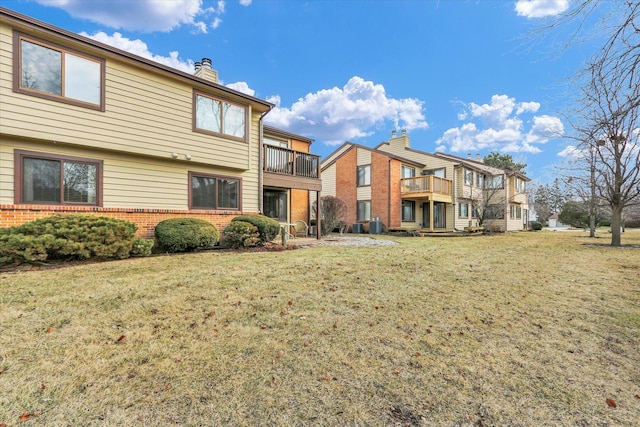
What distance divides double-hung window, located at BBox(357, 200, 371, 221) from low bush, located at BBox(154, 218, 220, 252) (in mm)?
15574

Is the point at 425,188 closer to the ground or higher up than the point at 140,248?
higher up

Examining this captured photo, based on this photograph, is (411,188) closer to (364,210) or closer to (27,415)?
(364,210)

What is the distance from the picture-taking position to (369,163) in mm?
23719

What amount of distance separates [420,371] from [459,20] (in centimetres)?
489

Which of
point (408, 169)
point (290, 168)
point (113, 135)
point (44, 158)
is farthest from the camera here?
point (408, 169)

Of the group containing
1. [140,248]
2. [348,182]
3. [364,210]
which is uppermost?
[348,182]

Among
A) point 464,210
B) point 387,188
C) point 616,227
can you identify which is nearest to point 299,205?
point 387,188

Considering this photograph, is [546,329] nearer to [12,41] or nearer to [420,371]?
[420,371]

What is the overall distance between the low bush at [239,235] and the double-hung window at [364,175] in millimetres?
14887

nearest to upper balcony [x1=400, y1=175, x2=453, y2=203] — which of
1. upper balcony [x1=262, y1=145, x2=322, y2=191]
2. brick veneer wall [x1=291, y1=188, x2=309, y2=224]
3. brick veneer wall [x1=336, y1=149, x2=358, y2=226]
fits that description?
brick veneer wall [x1=336, y1=149, x2=358, y2=226]

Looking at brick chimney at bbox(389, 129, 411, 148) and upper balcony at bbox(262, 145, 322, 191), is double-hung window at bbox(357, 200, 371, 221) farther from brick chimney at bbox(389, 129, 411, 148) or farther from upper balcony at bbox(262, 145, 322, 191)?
upper balcony at bbox(262, 145, 322, 191)

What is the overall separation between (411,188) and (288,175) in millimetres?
12891

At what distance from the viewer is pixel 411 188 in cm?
2314

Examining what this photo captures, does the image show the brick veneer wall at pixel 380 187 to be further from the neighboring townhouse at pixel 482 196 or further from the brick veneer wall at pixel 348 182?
the neighboring townhouse at pixel 482 196
